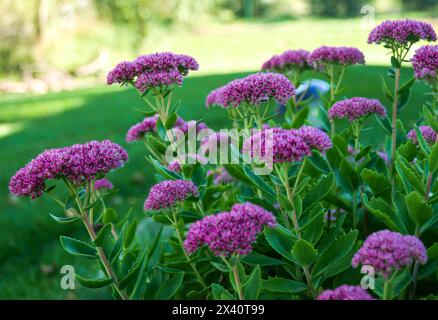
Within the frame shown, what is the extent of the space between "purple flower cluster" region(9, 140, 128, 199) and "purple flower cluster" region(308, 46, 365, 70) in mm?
784

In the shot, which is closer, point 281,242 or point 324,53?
point 281,242

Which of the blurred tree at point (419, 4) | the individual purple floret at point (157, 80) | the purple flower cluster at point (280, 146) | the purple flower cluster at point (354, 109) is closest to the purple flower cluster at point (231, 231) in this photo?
the purple flower cluster at point (280, 146)

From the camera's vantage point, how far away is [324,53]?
5.35ft

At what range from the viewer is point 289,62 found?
1.82 metres

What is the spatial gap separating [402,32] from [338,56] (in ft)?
0.97

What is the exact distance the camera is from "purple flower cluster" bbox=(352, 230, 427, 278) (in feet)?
2.59

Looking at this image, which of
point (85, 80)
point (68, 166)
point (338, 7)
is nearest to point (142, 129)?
point (68, 166)

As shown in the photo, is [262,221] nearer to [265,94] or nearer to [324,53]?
[265,94]

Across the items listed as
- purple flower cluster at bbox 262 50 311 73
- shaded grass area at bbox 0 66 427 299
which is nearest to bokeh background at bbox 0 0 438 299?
shaded grass area at bbox 0 66 427 299

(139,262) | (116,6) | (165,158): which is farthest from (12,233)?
(116,6)

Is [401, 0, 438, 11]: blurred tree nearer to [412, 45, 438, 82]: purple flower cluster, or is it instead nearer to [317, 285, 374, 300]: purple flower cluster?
[412, 45, 438, 82]: purple flower cluster

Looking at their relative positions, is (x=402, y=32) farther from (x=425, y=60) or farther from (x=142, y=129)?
(x=142, y=129)
